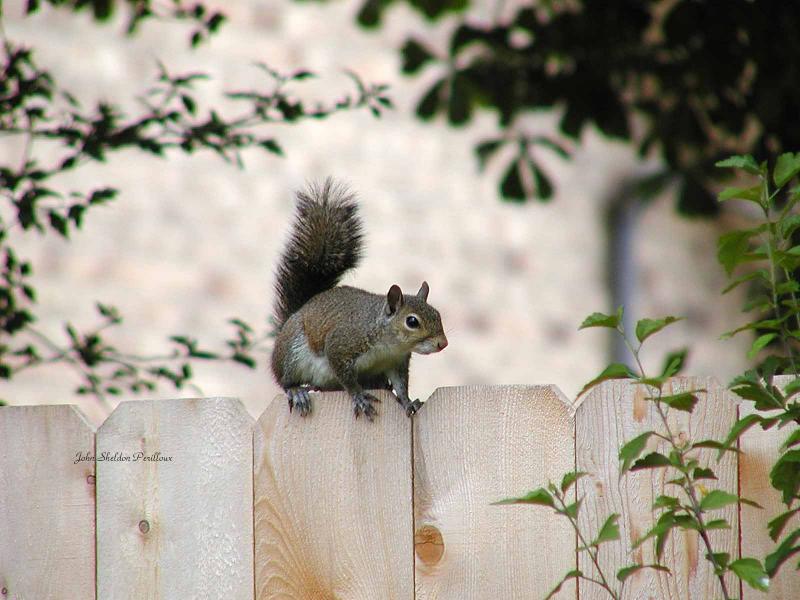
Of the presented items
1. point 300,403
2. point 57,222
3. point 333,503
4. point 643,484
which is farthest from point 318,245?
point 643,484

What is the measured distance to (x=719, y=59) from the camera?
287cm

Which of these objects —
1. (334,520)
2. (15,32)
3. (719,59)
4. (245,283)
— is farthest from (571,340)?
(334,520)

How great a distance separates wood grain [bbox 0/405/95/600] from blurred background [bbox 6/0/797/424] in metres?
2.02

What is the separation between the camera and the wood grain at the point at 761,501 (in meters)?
1.38

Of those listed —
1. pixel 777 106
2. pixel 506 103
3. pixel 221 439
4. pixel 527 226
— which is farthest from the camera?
pixel 527 226

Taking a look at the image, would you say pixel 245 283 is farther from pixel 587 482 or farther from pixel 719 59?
pixel 587 482

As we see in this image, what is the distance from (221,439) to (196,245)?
266 cm

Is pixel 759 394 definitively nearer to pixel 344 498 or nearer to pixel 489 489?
pixel 489 489

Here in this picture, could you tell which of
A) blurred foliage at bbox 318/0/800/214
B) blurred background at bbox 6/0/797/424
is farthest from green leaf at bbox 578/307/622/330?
blurred background at bbox 6/0/797/424

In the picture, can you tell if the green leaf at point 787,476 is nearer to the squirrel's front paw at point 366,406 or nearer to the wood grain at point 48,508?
the squirrel's front paw at point 366,406

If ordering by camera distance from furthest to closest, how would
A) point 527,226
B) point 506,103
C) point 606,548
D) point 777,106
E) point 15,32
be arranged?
point 527,226, point 15,32, point 506,103, point 777,106, point 606,548

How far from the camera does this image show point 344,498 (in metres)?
1.53

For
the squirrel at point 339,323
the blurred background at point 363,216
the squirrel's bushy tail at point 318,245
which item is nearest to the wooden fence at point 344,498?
the squirrel at point 339,323

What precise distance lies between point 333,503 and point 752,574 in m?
0.59
